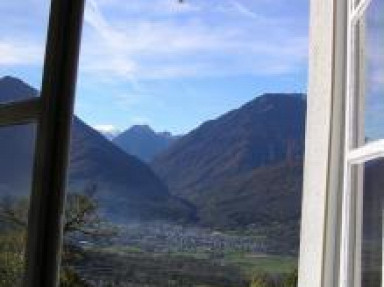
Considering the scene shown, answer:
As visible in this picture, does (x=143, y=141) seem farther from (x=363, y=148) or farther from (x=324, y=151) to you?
(x=363, y=148)

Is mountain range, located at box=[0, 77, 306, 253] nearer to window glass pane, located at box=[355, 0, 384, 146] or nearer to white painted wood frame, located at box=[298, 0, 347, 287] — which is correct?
white painted wood frame, located at box=[298, 0, 347, 287]

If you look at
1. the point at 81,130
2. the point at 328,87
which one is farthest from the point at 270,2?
the point at 328,87

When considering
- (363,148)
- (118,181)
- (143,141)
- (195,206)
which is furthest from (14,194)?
(143,141)

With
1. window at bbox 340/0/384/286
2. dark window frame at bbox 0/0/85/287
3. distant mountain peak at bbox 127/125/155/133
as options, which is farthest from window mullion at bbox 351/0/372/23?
distant mountain peak at bbox 127/125/155/133

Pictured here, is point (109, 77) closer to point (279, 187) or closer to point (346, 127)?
point (279, 187)

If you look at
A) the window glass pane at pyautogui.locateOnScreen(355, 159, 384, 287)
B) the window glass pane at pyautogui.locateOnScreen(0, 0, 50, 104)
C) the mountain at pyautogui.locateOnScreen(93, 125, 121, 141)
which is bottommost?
the window glass pane at pyautogui.locateOnScreen(355, 159, 384, 287)

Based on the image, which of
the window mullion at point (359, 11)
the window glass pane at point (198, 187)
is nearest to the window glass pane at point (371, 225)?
the window mullion at point (359, 11)
